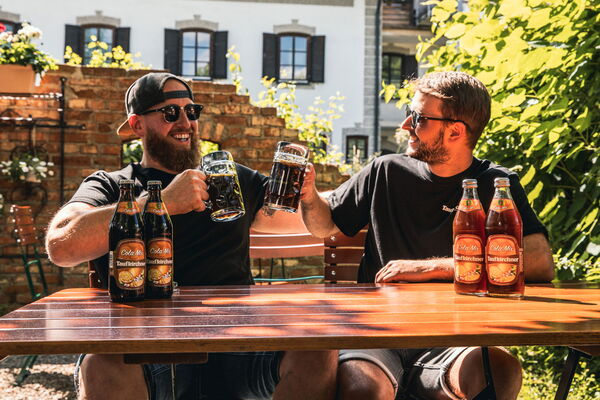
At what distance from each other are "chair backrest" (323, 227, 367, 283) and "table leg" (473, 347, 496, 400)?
3.91 ft

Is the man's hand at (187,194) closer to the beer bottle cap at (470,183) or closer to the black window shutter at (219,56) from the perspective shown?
the beer bottle cap at (470,183)

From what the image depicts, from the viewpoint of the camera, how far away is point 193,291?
6.28 feet

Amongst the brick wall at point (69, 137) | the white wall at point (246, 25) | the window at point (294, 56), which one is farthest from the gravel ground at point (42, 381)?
the window at point (294, 56)

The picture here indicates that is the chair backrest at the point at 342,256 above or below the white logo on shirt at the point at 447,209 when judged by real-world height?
below

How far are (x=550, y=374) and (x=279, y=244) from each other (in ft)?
5.47

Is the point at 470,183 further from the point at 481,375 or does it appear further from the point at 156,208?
the point at 156,208

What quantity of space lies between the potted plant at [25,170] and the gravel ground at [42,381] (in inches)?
79.5

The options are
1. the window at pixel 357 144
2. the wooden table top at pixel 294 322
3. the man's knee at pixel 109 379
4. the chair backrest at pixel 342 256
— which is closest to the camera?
the wooden table top at pixel 294 322

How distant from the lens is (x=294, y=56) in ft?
55.4

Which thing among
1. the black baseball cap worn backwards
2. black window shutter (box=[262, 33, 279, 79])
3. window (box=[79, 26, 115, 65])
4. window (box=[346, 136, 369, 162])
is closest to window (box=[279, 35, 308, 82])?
black window shutter (box=[262, 33, 279, 79])

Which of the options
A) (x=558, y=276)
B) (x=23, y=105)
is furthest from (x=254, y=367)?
(x=23, y=105)

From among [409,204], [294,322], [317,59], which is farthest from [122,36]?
[294,322]

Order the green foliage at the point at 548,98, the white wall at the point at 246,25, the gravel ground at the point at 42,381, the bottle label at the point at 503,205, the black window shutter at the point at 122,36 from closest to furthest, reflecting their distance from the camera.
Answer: the bottle label at the point at 503,205, the green foliage at the point at 548,98, the gravel ground at the point at 42,381, the white wall at the point at 246,25, the black window shutter at the point at 122,36

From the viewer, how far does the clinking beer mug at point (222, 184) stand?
184 cm
